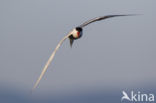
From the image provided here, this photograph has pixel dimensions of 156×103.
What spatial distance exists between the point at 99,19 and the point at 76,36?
1791 millimetres

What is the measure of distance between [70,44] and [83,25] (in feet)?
6.15

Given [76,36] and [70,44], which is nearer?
[76,36]

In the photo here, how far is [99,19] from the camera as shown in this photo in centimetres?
2191

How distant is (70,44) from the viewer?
2273cm

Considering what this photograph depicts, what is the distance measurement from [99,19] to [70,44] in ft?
7.59

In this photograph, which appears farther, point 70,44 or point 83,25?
point 70,44

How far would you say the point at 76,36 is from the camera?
21.2m

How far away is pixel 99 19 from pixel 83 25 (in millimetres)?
1134

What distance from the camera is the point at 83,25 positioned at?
70.0ft

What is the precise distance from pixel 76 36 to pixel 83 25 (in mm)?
746
